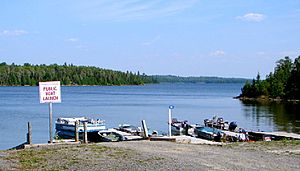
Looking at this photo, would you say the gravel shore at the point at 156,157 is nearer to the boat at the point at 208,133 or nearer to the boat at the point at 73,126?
the boat at the point at 208,133

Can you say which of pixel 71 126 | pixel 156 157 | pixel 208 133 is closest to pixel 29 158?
pixel 156 157

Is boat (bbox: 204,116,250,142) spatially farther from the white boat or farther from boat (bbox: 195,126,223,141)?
the white boat

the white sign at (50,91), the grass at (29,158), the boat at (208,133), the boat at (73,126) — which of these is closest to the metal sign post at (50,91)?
the white sign at (50,91)

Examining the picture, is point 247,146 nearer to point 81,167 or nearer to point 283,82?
point 81,167

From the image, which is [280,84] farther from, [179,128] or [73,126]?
[73,126]

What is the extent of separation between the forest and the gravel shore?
9785cm

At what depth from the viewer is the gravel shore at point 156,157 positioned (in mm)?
15312

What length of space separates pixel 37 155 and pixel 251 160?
7.20 meters

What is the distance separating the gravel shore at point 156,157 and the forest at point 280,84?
9785cm

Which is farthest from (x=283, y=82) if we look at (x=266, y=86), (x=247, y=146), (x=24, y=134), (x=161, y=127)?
(x=247, y=146)

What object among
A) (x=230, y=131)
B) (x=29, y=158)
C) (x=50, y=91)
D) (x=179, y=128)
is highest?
(x=50, y=91)

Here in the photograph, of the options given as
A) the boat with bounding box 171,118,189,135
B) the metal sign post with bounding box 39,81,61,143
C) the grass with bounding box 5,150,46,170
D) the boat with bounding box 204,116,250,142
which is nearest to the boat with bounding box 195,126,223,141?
the boat with bounding box 204,116,250,142

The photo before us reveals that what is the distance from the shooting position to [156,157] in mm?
16891

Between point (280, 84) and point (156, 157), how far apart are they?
104400mm
